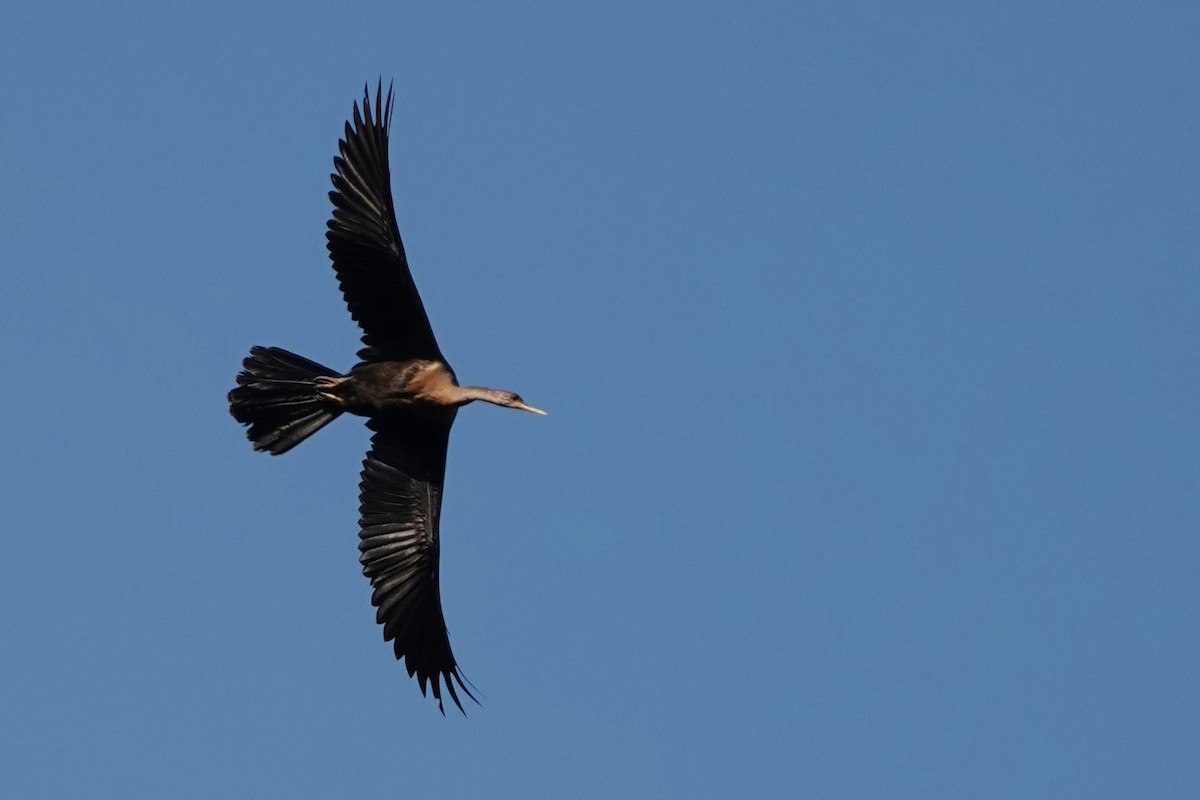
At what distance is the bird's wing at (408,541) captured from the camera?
1825 cm

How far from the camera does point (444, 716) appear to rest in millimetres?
18531

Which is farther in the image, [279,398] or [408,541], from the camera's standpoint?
[408,541]

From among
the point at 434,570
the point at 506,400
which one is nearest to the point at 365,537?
the point at 434,570

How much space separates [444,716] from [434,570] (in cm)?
134

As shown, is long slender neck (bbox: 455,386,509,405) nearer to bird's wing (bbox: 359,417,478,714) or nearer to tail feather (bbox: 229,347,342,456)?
bird's wing (bbox: 359,417,478,714)

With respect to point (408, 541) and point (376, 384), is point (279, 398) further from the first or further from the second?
point (408, 541)

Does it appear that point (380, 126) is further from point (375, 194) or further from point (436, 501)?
point (436, 501)

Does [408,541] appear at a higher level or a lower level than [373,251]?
lower

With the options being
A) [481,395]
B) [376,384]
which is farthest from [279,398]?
[481,395]

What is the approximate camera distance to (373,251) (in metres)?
17.2

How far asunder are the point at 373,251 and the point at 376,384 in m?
1.16

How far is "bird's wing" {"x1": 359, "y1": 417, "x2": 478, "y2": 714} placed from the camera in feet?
59.9

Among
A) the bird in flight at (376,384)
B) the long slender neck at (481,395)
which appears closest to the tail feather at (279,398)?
the bird in flight at (376,384)

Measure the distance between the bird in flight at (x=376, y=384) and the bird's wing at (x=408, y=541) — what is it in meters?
0.01
